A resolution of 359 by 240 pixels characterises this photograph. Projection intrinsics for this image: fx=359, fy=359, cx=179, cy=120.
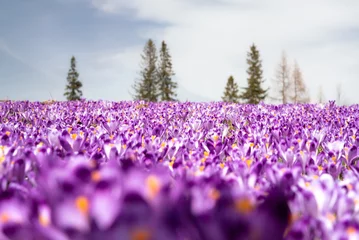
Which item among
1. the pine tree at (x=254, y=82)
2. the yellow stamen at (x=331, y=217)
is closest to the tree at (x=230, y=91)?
the pine tree at (x=254, y=82)

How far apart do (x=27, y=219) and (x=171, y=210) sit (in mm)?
544

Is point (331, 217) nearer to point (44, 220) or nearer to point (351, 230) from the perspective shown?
point (351, 230)

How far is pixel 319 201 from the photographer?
71.7 inches

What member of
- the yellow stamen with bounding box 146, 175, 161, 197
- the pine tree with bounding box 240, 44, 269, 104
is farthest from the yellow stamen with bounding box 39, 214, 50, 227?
the pine tree with bounding box 240, 44, 269, 104

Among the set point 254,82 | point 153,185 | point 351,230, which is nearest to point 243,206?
point 153,185

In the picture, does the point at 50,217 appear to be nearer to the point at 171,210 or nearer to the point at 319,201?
the point at 171,210

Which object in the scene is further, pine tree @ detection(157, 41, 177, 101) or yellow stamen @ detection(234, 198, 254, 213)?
pine tree @ detection(157, 41, 177, 101)

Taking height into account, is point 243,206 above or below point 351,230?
above

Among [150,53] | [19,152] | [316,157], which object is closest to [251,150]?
[316,157]

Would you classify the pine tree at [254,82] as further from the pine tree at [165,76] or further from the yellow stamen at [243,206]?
the yellow stamen at [243,206]

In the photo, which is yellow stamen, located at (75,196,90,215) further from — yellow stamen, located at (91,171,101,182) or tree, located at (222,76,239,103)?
tree, located at (222,76,239,103)

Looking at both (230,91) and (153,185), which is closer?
(153,185)

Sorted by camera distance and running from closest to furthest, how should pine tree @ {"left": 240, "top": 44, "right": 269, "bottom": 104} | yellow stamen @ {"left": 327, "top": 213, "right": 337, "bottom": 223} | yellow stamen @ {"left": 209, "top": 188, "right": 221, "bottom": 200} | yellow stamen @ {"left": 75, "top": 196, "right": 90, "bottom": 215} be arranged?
yellow stamen @ {"left": 75, "top": 196, "right": 90, "bottom": 215} < yellow stamen @ {"left": 209, "top": 188, "right": 221, "bottom": 200} < yellow stamen @ {"left": 327, "top": 213, "right": 337, "bottom": 223} < pine tree @ {"left": 240, "top": 44, "right": 269, "bottom": 104}

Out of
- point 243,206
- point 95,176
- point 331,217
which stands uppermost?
point 95,176
